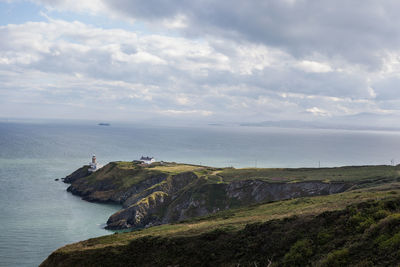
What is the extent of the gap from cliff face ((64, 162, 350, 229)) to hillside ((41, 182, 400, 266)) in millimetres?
56692

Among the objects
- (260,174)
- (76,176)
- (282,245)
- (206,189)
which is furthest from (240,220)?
(76,176)

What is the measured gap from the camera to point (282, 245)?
74.4 feet

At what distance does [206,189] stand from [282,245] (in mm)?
76488

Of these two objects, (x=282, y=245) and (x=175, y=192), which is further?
(x=175, y=192)

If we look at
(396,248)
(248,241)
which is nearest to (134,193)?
(248,241)

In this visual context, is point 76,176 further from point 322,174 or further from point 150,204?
point 322,174

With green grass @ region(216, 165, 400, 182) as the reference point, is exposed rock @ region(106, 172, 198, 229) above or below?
below

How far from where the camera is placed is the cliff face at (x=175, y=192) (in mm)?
86675

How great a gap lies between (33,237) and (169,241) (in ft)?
185

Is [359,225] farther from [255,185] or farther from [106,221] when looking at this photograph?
[106,221]

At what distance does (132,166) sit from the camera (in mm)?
142125

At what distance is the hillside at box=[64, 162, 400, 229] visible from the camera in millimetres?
82938

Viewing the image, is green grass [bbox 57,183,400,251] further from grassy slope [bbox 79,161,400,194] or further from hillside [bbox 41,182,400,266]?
grassy slope [bbox 79,161,400,194]

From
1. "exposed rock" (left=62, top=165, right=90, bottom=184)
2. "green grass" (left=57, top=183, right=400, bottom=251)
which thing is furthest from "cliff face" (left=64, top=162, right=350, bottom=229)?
"green grass" (left=57, top=183, right=400, bottom=251)
